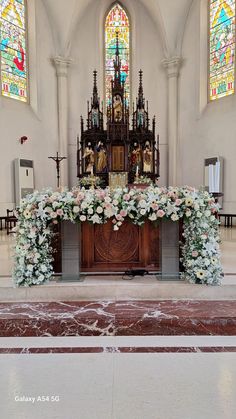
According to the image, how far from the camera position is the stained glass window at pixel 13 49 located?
10.9 meters

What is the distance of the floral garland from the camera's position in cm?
383

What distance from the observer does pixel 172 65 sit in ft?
43.2

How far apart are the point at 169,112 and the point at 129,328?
11.8 meters

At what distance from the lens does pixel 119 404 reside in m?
1.94

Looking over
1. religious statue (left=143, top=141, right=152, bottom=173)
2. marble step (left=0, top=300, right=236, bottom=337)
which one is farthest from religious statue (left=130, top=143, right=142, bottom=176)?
marble step (left=0, top=300, right=236, bottom=337)

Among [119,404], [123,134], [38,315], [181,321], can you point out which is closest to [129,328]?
[181,321]

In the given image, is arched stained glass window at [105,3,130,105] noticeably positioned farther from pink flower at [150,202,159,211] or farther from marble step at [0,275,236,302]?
marble step at [0,275,236,302]

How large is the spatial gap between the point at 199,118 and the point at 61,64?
235 inches

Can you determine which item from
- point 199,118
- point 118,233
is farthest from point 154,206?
point 199,118

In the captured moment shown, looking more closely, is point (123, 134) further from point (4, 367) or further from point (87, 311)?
point (4, 367)

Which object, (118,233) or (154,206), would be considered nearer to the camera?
(154,206)

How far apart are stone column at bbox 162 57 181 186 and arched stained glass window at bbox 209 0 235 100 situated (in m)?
1.71

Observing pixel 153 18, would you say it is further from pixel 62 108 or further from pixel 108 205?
pixel 108 205

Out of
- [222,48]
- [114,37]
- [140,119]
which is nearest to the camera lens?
[222,48]
